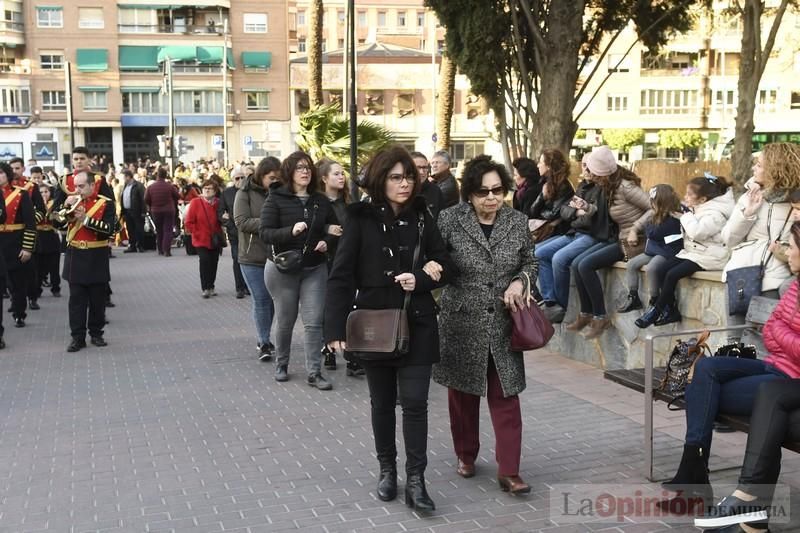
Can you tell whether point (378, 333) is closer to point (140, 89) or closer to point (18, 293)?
point (18, 293)

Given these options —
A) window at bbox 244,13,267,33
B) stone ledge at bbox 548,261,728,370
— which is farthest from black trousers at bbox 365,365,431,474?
window at bbox 244,13,267,33

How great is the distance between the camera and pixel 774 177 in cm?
611

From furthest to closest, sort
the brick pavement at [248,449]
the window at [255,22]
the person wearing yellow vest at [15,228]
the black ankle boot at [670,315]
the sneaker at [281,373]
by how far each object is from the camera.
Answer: the window at [255,22]
the person wearing yellow vest at [15,228]
the sneaker at [281,373]
the black ankle boot at [670,315]
the brick pavement at [248,449]

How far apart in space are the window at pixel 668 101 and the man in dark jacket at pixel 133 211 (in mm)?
52954

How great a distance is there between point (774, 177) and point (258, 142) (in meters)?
57.2

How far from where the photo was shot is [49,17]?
207 feet

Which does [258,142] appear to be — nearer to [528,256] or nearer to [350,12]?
[350,12]

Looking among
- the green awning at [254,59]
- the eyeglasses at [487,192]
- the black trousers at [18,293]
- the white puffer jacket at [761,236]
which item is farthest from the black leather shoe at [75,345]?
the green awning at [254,59]

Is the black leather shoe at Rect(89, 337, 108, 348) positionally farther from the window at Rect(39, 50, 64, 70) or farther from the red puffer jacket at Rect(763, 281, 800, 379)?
the window at Rect(39, 50, 64, 70)

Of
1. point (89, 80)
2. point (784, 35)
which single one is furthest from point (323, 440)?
point (89, 80)

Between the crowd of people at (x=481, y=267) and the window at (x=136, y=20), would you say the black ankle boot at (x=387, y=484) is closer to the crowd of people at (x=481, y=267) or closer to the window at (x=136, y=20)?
the crowd of people at (x=481, y=267)

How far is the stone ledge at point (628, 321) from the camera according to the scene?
7.20 m

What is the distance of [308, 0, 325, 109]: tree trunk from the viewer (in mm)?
27750

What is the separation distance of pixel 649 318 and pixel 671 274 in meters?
0.44
